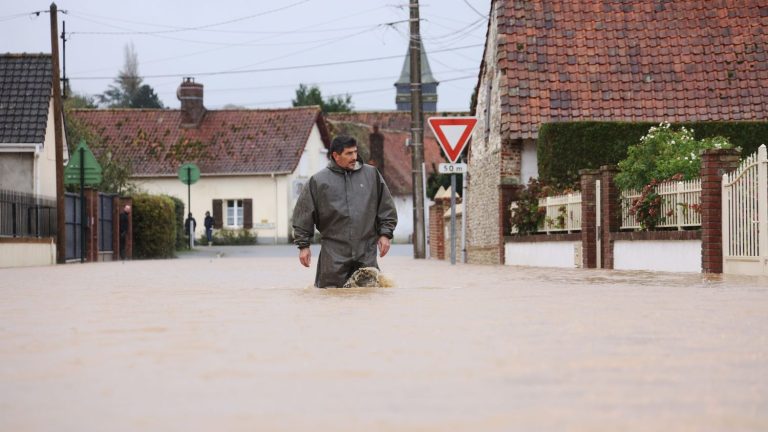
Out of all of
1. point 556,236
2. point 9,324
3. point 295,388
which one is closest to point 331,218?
point 9,324

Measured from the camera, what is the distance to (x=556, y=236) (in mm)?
27562

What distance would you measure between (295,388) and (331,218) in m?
8.32

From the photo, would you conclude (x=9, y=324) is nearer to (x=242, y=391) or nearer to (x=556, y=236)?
(x=242, y=391)

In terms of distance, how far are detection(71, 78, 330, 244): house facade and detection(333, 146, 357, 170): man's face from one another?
5742 cm

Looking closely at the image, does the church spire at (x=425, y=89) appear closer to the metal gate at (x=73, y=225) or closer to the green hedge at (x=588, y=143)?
the metal gate at (x=73, y=225)

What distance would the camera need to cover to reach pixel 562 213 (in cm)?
2803

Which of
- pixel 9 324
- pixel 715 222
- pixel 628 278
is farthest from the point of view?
pixel 715 222

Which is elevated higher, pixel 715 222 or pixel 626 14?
pixel 626 14

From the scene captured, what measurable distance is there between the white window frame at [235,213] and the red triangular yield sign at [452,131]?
4526cm

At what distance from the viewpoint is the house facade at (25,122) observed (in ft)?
137

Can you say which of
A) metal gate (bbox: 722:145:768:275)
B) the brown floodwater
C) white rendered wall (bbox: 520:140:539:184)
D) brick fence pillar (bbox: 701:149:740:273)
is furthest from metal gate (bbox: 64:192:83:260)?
the brown floodwater

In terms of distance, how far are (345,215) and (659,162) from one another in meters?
10.2

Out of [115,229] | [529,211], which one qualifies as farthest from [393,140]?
[529,211]

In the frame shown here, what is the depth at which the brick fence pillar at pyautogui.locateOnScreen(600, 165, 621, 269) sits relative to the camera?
24.3 meters
